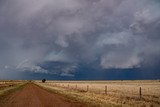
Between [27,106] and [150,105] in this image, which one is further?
[150,105]

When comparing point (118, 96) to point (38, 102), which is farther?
point (118, 96)

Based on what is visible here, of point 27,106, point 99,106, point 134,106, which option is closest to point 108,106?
point 99,106

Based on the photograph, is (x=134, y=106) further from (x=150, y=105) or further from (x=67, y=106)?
(x=67, y=106)

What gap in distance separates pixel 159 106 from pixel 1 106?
14.1 meters

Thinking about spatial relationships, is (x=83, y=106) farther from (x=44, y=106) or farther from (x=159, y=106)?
(x=159, y=106)

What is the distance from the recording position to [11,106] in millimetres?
24266

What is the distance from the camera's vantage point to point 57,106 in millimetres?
24125

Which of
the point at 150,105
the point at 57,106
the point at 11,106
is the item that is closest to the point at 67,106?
the point at 57,106

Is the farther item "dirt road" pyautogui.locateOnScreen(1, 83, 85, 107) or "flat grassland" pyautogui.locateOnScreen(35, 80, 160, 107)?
"flat grassland" pyautogui.locateOnScreen(35, 80, 160, 107)

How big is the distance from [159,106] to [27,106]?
1174 centimetres

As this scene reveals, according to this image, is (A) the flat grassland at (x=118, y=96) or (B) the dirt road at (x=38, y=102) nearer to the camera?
(B) the dirt road at (x=38, y=102)

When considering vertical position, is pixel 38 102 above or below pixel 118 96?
below

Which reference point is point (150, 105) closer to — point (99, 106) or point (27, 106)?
point (99, 106)

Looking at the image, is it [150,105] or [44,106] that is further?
[150,105]
